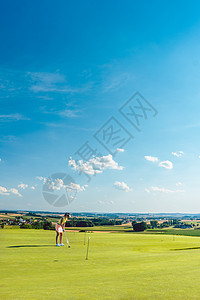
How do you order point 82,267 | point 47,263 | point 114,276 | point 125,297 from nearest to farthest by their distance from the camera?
1. point 125,297
2. point 114,276
3. point 82,267
4. point 47,263

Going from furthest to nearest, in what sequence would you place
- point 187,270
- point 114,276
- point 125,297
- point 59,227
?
point 59,227, point 187,270, point 114,276, point 125,297

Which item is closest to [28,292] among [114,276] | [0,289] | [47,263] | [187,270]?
[0,289]

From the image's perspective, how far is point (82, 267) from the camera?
12555 millimetres

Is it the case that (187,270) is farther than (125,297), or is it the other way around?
(187,270)

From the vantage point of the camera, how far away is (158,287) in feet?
27.7

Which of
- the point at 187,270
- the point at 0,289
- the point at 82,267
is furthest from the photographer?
the point at 82,267

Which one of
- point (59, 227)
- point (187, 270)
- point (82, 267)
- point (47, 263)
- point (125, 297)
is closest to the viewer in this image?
point (125, 297)

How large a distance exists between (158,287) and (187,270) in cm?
416

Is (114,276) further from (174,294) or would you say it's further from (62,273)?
(174,294)

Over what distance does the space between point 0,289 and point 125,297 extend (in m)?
4.21

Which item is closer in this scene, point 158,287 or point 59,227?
point 158,287

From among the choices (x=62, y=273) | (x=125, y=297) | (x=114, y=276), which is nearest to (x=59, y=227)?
(x=62, y=273)

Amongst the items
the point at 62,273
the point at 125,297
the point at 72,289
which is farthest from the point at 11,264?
the point at 125,297

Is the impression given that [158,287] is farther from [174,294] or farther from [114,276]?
[114,276]
